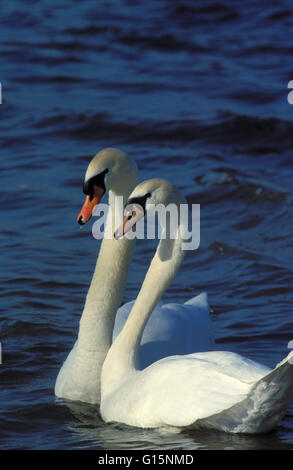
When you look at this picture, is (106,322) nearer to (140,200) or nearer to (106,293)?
(106,293)

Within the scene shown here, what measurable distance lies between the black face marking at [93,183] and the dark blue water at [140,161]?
1331mm

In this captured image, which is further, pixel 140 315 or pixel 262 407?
pixel 140 315

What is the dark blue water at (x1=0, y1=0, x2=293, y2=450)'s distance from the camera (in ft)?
22.7

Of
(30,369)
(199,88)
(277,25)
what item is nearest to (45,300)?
(30,369)

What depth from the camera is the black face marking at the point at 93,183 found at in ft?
20.1

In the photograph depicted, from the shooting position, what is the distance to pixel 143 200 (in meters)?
5.82

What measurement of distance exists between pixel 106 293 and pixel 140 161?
5.92 m

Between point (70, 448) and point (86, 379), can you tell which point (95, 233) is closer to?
point (86, 379)

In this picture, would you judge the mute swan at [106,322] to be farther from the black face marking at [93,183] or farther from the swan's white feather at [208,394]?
the swan's white feather at [208,394]

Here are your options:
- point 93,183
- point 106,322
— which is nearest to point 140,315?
point 106,322

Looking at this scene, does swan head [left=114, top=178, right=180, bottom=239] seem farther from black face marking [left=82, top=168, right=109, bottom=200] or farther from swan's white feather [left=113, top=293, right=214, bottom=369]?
swan's white feather [left=113, top=293, right=214, bottom=369]

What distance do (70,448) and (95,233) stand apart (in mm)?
4595

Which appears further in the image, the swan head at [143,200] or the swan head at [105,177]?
the swan head at [105,177]

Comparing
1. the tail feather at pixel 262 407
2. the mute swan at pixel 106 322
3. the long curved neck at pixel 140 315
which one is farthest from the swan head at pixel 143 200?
the tail feather at pixel 262 407
